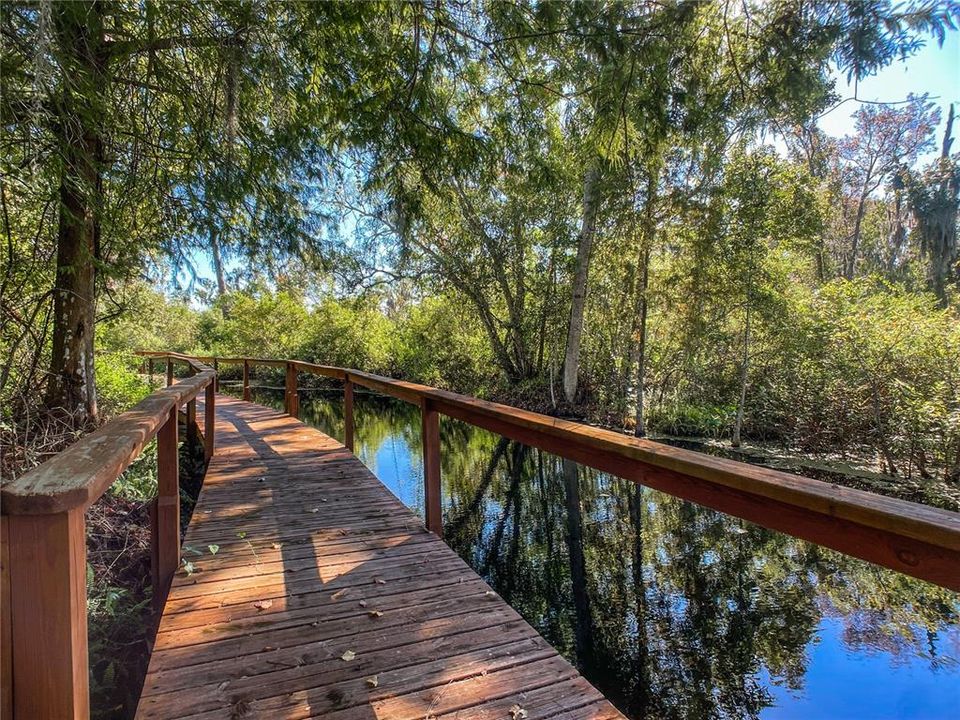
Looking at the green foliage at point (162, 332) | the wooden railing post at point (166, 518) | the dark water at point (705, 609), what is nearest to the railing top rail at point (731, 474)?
the wooden railing post at point (166, 518)

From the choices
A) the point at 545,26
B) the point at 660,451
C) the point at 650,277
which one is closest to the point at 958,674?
the point at 660,451

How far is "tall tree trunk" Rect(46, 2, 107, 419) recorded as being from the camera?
338 centimetres

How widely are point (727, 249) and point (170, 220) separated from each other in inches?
326

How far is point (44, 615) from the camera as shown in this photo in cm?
91

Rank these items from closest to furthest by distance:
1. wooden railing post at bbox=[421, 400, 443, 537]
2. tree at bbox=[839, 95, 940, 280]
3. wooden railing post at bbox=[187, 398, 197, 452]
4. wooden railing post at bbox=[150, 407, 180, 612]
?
wooden railing post at bbox=[150, 407, 180, 612] → wooden railing post at bbox=[421, 400, 443, 537] → wooden railing post at bbox=[187, 398, 197, 452] → tree at bbox=[839, 95, 940, 280]

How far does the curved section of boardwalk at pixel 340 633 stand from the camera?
1.61 m

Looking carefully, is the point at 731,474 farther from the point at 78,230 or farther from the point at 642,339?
the point at 642,339

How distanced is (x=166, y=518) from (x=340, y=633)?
4.18 ft

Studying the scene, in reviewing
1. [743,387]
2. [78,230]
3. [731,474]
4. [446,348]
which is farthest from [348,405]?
[446,348]

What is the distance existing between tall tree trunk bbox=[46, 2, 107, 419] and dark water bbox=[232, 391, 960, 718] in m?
3.87

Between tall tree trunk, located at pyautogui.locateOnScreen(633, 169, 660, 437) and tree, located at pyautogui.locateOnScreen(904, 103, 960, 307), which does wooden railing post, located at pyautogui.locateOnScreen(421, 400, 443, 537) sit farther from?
tree, located at pyautogui.locateOnScreen(904, 103, 960, 307)

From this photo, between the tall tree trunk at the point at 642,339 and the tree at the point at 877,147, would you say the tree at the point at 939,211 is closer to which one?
the tree at the point at 877,147

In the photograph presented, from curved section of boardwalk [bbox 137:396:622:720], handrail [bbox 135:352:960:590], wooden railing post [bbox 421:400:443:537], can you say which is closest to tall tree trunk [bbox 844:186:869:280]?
wooden railing post [bbox 421:400:443:537]

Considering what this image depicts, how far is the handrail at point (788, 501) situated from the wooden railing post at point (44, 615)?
4.98 ft
